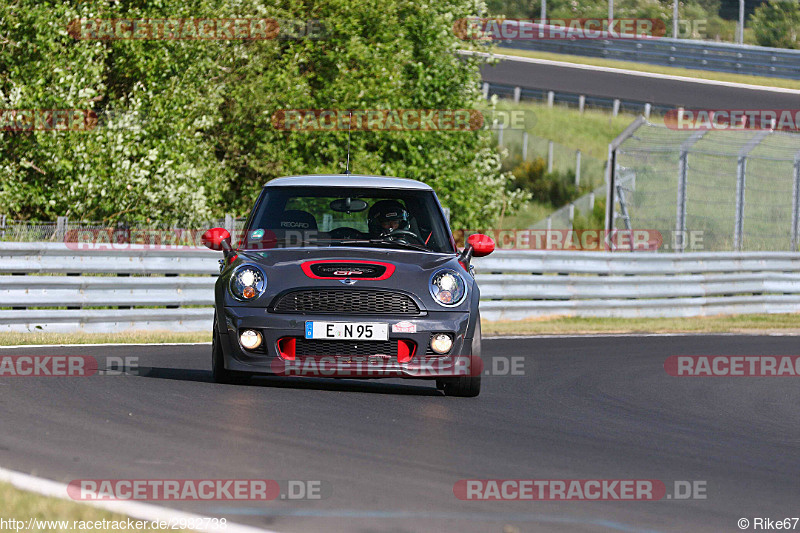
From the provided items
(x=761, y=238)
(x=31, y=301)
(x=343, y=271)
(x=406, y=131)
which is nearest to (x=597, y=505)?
(x=343, y=271)

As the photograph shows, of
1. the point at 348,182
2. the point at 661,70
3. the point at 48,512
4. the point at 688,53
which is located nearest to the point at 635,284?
the point at 348,182

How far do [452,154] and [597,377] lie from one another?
17835mm

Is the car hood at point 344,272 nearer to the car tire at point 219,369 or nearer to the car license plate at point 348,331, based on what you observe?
the car license plate at point 348,331

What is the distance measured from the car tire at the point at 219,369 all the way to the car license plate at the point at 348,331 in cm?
78

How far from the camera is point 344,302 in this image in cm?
856

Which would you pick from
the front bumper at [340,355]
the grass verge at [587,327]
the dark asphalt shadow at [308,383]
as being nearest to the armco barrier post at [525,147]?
the grass verge at [587,327]

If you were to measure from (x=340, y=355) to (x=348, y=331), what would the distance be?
0.17 metres

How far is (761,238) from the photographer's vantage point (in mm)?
23297

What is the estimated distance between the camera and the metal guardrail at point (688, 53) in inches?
1629

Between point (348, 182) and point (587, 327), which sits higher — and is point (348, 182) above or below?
above

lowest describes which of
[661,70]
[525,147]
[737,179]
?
[525,147]

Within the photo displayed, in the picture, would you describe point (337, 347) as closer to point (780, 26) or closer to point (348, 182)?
point (348, 182)

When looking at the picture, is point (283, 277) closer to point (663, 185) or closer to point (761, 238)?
point (761, 238)

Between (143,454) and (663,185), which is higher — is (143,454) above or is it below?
above
